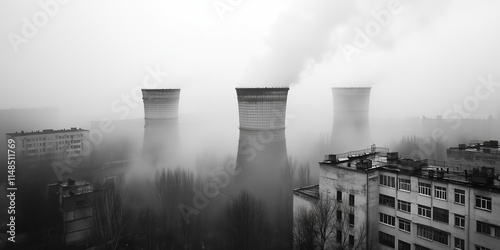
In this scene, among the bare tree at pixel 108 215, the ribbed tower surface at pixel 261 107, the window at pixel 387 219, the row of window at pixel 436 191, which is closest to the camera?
the row of window at pixel 436 191

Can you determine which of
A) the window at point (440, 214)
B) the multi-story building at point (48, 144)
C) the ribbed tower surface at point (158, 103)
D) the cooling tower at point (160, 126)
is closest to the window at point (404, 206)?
the window at point (440, 214)

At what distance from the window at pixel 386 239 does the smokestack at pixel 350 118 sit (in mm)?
12220

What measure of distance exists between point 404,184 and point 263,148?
256 inches

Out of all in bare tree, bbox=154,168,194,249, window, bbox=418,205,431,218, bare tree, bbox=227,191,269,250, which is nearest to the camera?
window, bbox=418,205,431,218

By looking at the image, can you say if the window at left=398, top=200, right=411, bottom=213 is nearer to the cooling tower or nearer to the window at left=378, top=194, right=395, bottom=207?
the window at left=378, top=194, right=395, bottom=207

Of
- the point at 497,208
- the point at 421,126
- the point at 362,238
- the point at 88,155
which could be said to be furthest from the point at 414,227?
the point at 421,126

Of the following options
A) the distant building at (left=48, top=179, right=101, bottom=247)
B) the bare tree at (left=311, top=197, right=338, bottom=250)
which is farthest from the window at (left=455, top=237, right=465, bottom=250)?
the distant building at (left=48, top=179, right=101, bottom=247)

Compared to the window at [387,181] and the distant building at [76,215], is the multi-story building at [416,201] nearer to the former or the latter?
the window at [387,181]

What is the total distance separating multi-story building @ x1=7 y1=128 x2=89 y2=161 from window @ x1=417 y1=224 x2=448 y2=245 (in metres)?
18.5

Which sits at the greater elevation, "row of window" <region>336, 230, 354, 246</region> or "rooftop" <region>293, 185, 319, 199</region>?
"rooftop" <region>293, 185, 319, 199</region>

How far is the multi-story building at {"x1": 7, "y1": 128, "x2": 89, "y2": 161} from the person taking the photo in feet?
59.1

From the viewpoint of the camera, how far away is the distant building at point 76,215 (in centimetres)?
1049

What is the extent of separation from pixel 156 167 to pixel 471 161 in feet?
45.9

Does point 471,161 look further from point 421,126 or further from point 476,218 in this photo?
point 421,126
